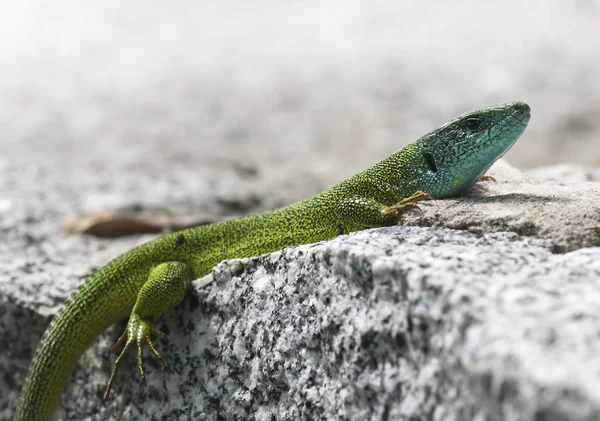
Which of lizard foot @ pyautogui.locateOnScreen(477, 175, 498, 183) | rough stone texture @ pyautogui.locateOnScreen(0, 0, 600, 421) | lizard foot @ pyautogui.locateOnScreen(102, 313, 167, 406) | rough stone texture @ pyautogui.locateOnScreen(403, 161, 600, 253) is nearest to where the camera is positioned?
rough stone texture @ pyautogui.locateOnScreen(0, 0, 600, 421)

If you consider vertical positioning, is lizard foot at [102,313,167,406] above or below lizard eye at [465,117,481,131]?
below

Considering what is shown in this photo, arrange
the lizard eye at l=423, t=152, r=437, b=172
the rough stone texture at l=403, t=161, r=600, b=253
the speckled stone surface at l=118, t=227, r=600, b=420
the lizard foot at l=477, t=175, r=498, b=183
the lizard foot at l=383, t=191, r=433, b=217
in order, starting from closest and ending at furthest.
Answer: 1. the speckled stone surface at l=118, t=227, r=600, b=420
2. the rough stone texture at l=403, t=161, r=600, b=253
3. the lizard foot at l=383, t=191, r=433, b=217
4. the lizard eye at l=423, t=152, r=437, b=172
5. the lizard foot at l=477, t=175, r=498, b=183

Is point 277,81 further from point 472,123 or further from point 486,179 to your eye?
point 472,123

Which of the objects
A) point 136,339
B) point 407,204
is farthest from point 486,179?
point 136,339

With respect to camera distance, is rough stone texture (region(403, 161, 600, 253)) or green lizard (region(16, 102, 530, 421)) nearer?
rough stone texture (region(403, 161, 600, 253))

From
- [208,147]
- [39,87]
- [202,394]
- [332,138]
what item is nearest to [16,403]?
[202,394]

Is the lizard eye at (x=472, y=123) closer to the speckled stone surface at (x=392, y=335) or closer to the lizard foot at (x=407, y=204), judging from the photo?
the lizard foot at (x=407, y=204)

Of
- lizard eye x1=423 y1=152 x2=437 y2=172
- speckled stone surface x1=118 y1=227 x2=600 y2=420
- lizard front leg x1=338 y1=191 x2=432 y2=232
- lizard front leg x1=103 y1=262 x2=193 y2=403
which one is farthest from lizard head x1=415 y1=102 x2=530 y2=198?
lizard front leg x1=103 y1=262 x2=193 y2=403

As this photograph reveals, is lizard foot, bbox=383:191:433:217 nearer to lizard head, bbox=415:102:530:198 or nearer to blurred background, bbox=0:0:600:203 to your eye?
lizard head, bbox=415:102:530:198
